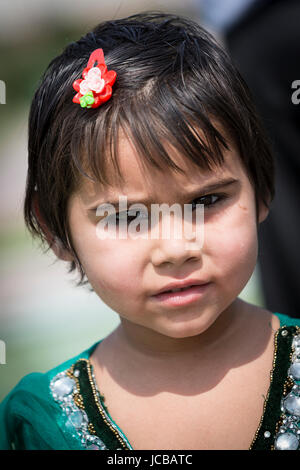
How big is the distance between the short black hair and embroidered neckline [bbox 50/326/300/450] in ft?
0.99

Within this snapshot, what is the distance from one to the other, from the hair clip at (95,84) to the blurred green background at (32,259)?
1.14 ft

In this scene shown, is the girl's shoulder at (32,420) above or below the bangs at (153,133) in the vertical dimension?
below

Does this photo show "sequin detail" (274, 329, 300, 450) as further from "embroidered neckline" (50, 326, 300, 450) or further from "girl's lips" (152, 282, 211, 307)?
"girl's lips" (152, 282, 211, 307)

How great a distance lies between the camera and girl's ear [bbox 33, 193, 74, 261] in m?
1.47

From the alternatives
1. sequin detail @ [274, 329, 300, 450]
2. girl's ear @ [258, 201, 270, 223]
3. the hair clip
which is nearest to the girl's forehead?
the hair clip

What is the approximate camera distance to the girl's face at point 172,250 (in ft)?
3.88

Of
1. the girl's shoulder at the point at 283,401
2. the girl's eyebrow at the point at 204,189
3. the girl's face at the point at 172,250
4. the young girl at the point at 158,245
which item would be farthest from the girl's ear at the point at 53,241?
the girl's shoulder at the point at 283,401

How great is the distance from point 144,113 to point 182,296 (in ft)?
1.27

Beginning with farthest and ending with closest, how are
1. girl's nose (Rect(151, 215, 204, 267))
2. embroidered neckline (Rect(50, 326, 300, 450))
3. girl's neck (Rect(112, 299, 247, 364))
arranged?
girl's neck (Rect(112, 299, 247, 364))
embroidered neckline (Rect(50, 326, 300, 450))
girl's nose (Rect(151, 215, 204, 267))

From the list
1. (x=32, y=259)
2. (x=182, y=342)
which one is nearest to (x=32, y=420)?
(x=182, y=342)

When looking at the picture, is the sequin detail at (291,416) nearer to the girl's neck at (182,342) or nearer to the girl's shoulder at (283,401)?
the girl's shoulder at (283,401)

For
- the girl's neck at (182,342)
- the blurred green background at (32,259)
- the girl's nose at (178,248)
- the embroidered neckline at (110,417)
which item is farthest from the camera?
Result: the blurred green background at (32,259)

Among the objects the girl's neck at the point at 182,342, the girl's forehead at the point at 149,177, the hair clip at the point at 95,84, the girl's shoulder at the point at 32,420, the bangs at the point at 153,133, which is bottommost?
the girl's shoulder at the point at 32,420

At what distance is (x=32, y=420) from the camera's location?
4.48ft
